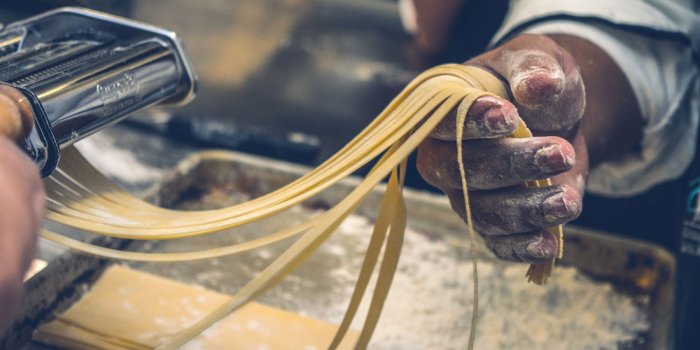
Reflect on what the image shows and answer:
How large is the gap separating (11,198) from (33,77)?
0.28 metres

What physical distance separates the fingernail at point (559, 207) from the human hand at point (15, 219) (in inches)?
16.5

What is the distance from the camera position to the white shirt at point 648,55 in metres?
1.02

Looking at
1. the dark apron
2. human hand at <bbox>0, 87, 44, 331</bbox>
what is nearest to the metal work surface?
the dark apron

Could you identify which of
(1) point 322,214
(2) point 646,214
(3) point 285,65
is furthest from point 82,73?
(3) point 285,65

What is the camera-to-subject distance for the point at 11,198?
390 mm

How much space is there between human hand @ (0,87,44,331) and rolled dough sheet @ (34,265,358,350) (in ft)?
1.27

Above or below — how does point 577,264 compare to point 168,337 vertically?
above

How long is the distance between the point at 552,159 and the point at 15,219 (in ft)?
1.37

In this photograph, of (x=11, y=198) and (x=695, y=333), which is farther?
(x=695, y=333)

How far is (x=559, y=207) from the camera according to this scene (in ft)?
2.05

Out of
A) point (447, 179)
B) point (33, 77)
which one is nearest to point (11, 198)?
point (33, 77)

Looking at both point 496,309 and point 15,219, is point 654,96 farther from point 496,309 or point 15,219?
point 15,219

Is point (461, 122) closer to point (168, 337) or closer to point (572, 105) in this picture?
point (572, 105)

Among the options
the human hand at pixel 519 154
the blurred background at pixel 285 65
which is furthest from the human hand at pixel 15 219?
the blurred background at pixel 285 65
